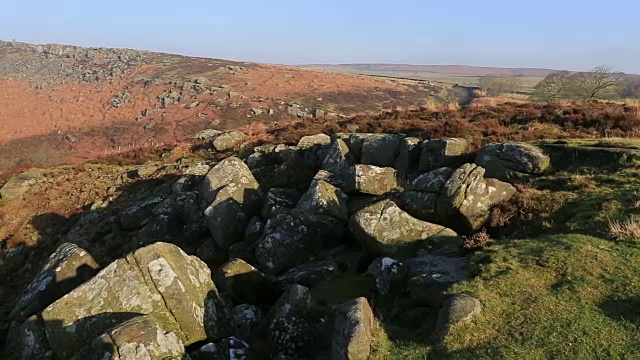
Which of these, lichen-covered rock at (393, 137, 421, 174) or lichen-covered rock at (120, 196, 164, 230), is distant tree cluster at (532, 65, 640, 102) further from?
lichen-covered rock at (120, 196, 164, 230)

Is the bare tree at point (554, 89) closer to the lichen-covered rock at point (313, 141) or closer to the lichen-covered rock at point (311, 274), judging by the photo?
the lichen-covered rock at point (313, 141)

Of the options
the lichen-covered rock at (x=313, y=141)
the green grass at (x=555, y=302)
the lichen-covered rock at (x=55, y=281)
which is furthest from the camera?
the lichen-covered rock at (x=313, y=141)

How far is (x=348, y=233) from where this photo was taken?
16.8m

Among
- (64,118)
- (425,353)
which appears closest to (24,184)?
(425,353)

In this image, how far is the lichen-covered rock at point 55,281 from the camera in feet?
41.4

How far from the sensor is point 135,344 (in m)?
8.85

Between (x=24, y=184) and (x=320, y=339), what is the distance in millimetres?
28193

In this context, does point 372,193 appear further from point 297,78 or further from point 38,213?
point 297,78


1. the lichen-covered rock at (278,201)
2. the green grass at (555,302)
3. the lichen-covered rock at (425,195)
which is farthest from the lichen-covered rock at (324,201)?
the green grass at (555,302)

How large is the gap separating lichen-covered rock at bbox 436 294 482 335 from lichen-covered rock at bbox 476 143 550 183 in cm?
849

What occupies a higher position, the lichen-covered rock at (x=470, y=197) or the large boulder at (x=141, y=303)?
the lichen-covered rock at (x=470, y=197)

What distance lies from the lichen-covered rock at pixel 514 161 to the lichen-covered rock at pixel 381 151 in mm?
4644

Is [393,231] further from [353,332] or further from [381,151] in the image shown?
[381,151]

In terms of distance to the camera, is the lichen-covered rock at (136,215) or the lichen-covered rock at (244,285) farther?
the lichen-covered rock at (136,215)
